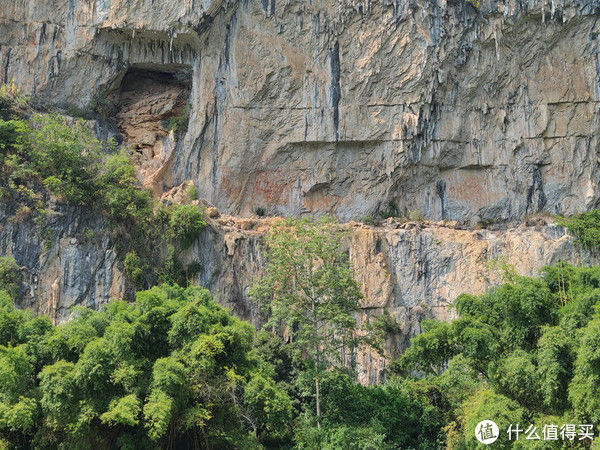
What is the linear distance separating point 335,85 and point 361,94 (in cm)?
100

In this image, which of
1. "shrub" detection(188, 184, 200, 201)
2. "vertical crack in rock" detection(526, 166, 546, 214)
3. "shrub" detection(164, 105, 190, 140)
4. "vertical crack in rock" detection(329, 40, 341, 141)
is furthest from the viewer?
"shrub" detection(164, 105, 190, 140)

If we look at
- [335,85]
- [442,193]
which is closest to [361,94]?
[335,85]

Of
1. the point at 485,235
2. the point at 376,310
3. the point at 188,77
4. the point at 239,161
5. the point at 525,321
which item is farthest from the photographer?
the point at 188,77

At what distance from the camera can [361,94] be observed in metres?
28.1

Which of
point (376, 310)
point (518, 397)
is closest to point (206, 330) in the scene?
point (518, 397)

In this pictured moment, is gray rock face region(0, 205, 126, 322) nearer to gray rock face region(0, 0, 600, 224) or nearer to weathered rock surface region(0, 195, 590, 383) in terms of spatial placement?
weathered rock surface region(0, 195, 590, 383)

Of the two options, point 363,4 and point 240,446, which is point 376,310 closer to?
point 240,446

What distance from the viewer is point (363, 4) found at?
1097 inches

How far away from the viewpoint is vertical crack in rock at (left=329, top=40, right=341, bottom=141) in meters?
28.0

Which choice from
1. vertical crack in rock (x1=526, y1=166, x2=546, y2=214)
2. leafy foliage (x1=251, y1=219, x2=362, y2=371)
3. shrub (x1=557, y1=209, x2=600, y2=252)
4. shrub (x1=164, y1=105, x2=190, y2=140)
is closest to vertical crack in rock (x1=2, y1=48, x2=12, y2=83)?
shrub (x1=164, y1=105, x2=190, y2=140)

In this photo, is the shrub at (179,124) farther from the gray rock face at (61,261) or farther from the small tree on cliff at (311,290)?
the small tree on cliff at (311,290)

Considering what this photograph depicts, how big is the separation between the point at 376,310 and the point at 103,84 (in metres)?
13.4

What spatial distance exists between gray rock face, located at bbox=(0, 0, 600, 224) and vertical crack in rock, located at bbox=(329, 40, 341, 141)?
0.05 meters

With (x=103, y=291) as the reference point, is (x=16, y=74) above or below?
above
